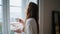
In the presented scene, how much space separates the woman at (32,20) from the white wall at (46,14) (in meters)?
0.13

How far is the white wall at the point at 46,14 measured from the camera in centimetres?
210

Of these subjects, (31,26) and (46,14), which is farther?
(46,14)

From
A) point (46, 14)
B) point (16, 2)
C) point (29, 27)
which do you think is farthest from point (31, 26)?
point (16, 2)

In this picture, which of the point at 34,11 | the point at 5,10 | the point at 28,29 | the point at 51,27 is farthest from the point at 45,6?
the point at 5,10

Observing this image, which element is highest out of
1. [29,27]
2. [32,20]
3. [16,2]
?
[16,2]

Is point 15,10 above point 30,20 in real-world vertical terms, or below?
above

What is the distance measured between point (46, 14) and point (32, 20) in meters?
0.38

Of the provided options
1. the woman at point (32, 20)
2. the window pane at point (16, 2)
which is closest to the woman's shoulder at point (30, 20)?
the woman at point (32, 20)

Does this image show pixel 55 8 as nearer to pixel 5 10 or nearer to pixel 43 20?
pixel 43 20

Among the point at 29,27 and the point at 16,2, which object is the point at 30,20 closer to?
the point at 29,27

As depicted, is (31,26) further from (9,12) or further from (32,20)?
(9,12)

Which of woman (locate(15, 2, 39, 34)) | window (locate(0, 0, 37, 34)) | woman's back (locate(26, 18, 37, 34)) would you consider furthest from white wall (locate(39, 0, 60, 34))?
window (locate(0, 0, 37, 34))

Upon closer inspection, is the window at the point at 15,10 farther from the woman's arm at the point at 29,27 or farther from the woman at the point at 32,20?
the woman's arm at the point at 29,27

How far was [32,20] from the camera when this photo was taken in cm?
190
